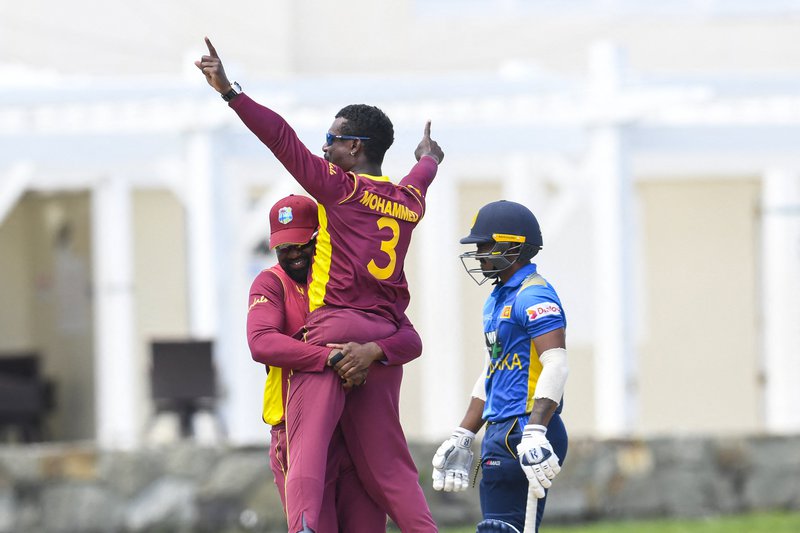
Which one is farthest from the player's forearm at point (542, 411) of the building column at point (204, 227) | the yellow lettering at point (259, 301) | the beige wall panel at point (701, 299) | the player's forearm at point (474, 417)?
the beige wall panel at point (701, 299)

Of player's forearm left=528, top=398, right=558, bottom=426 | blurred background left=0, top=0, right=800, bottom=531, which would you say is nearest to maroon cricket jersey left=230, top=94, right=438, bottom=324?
player's forearm left=528, top=398, right=558, bottom=426

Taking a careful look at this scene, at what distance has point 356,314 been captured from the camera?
20.2 feet

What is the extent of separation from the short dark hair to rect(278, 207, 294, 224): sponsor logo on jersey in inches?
13.4

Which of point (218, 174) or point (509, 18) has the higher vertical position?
point (509, 18)

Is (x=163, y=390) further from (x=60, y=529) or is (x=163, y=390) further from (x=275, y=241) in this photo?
(x=275, y=241)

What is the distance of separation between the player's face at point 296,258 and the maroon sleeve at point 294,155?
29 centimetres

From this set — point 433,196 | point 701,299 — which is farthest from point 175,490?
point 701,299

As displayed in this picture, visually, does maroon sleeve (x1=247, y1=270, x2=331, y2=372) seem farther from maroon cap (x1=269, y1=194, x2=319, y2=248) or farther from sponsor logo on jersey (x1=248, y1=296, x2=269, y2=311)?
maroon cap (x1=269, y1=194, x2=319, y2=248)

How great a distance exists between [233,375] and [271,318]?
597 cm

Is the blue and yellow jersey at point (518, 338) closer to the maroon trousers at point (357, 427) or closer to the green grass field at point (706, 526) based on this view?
the maroon trousers at point (357, 427)

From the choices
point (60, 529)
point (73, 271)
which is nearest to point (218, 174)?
point (60, 529)

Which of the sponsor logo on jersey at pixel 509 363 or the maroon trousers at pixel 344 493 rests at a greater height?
the sponsor logo on jersey at pixel 509 363

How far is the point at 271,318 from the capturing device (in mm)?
6211

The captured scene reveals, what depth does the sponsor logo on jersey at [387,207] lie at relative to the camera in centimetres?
613
